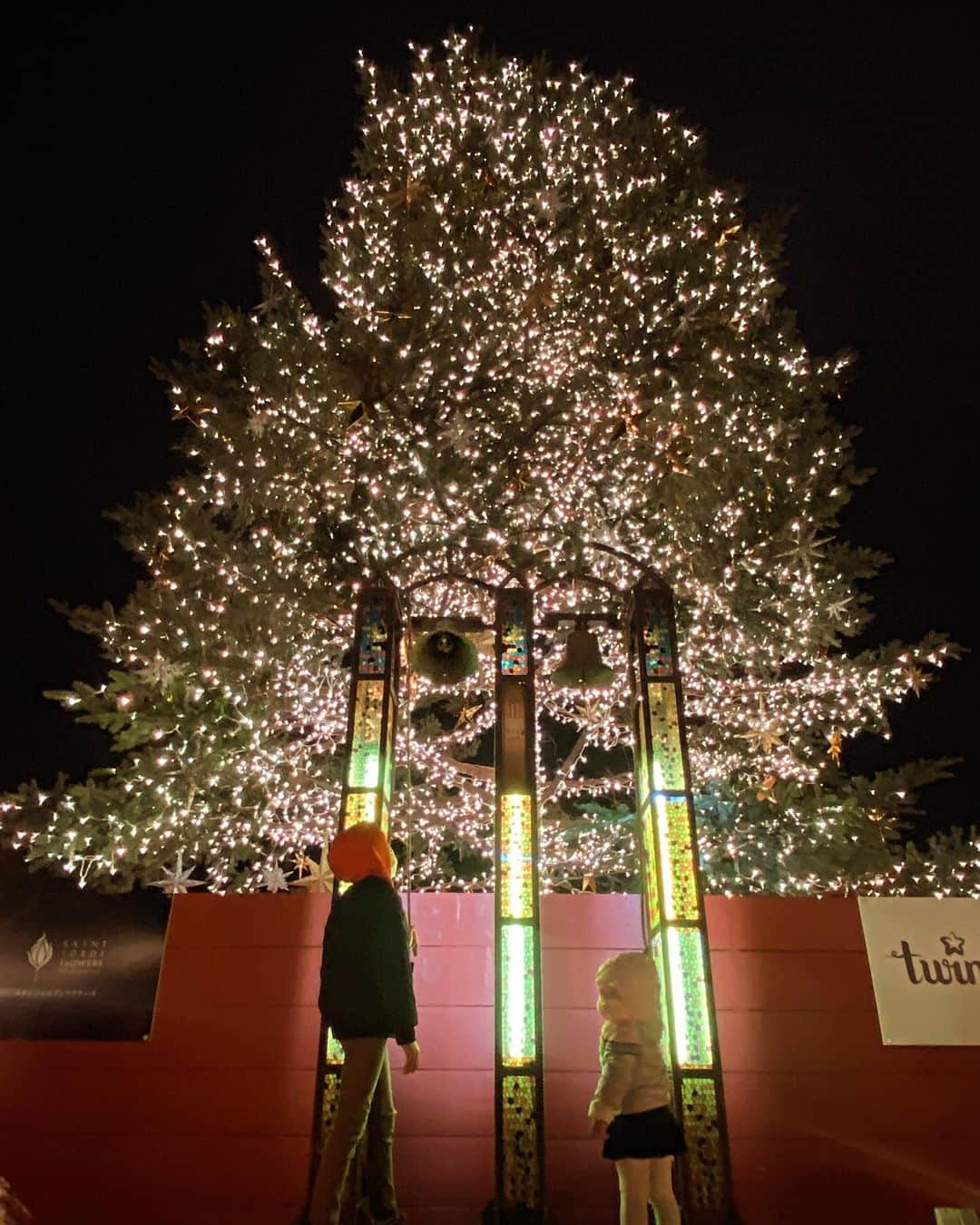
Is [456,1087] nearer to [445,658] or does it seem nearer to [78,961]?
[78,961]

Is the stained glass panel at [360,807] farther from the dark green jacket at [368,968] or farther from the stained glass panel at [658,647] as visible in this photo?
the stained glass panel at [658,647]

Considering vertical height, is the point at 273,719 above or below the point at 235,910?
above

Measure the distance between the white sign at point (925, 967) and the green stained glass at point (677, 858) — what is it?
1.18 metres

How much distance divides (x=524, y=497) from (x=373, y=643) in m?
4.04

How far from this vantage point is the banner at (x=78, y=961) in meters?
4.77

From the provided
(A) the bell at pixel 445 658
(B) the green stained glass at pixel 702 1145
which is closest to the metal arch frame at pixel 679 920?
(B) the green stained glass at pixel 702 1145

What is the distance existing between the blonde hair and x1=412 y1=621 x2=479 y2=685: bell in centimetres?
219

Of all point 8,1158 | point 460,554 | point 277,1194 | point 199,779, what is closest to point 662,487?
point 460,554

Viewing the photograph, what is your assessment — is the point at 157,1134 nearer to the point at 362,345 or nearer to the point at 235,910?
the point at 235,910

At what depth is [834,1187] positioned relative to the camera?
4.55 m

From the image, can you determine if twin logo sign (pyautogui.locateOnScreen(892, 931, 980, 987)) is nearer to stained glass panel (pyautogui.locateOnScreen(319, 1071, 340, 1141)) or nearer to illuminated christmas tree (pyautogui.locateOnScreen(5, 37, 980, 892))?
stained glass panel (pyautogui.locateOnScreen(319, 1071, 340, 1141))

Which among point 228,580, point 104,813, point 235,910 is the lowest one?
point 235,910

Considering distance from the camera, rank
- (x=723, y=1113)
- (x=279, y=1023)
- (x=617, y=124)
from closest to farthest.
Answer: (x=723, y=1113) < (x=279, y=1023) < (x=617, y=124)

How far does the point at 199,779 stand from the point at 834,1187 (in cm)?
630
